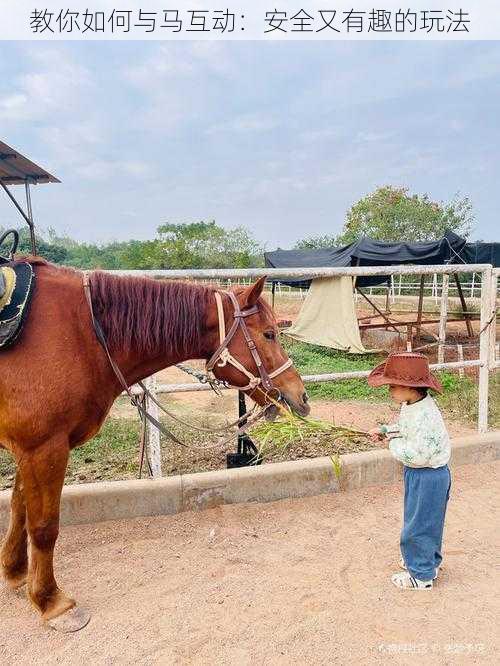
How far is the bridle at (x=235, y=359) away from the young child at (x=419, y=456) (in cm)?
56

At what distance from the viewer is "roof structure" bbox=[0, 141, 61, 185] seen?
5539 mm

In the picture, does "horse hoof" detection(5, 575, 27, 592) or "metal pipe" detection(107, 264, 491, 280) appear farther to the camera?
"metal pipe" detection(107, 264, 491, 280)

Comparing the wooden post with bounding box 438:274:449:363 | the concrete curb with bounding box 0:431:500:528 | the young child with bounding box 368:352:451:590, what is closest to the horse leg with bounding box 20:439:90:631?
the concrete curb with bounding box 0:431:500:528

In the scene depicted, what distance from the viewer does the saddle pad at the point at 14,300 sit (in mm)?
1982

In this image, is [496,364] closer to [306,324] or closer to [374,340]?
[306,324]

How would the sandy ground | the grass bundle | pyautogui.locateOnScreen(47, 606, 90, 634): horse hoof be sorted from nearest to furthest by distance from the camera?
the sandy ground < pyautogui.locateOnScreen(47, 606, 90, 634): horse hoof < the grass bundle

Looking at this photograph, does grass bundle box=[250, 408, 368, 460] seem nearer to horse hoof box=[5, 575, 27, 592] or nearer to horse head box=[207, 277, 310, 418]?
horse head box=[207, 277, 310, 418]

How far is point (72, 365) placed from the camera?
6.81 feet

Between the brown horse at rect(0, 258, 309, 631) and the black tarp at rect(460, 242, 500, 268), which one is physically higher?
the black tarp at rect(460, 242, 500, 268)

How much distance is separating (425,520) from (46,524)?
6.05 feet

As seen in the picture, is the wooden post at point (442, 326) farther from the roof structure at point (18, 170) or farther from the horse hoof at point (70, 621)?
the roof structure at point (18, 170)

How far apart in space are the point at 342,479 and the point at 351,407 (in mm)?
2709

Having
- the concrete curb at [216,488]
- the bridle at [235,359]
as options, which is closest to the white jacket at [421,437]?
the bridle at [235,359]

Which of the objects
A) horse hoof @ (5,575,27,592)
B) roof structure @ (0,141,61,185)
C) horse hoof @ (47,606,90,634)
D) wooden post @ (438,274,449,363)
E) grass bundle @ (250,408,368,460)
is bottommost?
horse hoof @ (5,575,27,592)
